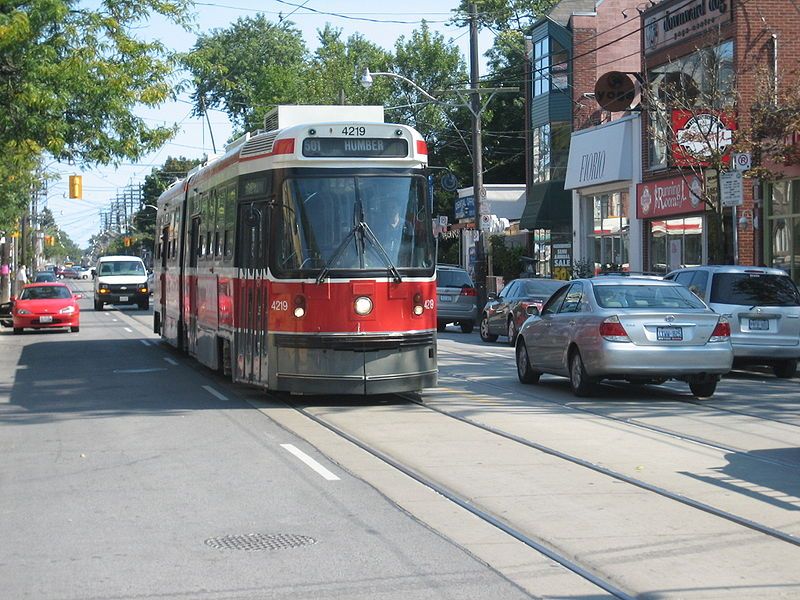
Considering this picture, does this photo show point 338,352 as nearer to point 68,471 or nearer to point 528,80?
point 68,471

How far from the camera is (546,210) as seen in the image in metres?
47.2

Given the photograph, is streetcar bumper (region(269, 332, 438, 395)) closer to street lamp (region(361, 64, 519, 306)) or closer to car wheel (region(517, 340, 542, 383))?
car wheel (region(517, 340, 542, 383))

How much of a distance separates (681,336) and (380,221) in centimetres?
411

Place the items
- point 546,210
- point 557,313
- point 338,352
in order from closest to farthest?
point 338,352 → point 557,313 → point 546,210

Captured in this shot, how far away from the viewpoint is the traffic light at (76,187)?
48.6m

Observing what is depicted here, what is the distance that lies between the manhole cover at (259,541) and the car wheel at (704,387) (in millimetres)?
9312

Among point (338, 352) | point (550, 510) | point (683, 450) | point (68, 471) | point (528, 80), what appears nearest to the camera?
point (550, 510)

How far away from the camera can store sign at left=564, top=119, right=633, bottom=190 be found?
3834 centimetres

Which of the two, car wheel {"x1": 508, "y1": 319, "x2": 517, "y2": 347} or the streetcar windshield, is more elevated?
the streetcar windshield

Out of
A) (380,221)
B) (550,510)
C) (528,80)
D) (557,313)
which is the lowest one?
(550,510)

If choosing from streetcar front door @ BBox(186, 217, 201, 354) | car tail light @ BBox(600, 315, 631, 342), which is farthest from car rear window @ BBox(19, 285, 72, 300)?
car tail light @ BBox(600, 315, 631, 342)

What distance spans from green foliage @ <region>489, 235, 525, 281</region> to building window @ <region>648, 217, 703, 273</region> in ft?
47.7

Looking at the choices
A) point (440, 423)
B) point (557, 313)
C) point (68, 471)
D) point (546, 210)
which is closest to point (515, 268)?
point (546, 210)

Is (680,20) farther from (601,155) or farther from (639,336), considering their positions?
(639,336)
